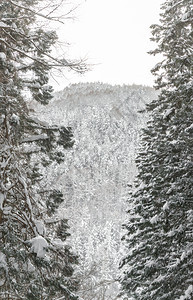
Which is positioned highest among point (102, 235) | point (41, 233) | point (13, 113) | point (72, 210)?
point (13, 113)

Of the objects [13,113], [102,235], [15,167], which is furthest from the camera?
[102,235]

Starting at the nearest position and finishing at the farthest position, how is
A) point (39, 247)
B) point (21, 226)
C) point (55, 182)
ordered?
point (39, 247)
point (21, 226)
point (55, 182)

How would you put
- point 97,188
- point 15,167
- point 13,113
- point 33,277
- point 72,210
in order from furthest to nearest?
point 97,188 < point 72,210 < point 13,113 < point 33,277 < point 15,167

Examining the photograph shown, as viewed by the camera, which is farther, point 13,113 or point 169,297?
point 169,297

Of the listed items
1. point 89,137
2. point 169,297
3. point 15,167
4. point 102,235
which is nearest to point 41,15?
point 15,167

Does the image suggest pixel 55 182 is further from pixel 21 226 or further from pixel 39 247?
pixel 39 247

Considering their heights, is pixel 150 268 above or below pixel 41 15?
below

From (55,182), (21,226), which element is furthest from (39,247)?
(55,182)

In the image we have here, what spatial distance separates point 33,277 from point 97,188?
15448 centimetres

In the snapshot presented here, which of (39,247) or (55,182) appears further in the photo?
(55,182)

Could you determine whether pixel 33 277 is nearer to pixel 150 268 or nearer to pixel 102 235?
pixel 150 268

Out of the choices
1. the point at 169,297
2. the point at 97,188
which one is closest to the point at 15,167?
the point at 169,297

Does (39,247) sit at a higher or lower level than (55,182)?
lower

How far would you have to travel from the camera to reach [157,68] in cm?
1041
